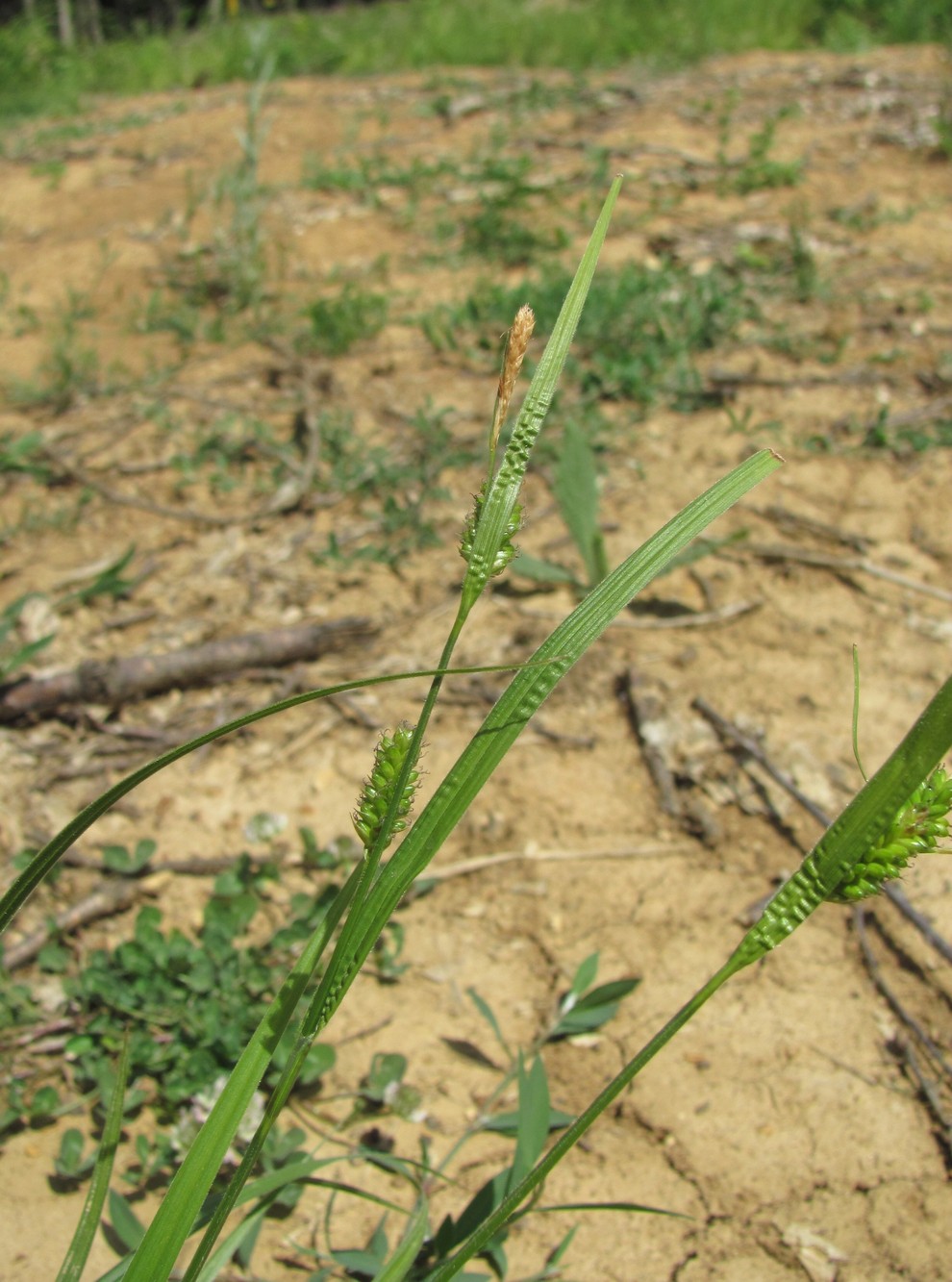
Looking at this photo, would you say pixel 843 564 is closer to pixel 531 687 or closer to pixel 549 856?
pixel 549 856

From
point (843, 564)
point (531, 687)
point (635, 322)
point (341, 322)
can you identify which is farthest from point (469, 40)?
point (531, 687)

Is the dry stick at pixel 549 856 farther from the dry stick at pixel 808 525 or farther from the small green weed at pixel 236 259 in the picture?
the small green weed at pixel 236 259

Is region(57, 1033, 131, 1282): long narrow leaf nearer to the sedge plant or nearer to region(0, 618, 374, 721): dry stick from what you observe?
the sedge plant

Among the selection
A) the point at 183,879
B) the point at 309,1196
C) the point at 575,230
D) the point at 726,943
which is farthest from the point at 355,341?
the point at 309,1196

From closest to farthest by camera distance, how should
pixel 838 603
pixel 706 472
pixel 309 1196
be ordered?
pixel 309 1196, pixel 838 603, pixel 706 472

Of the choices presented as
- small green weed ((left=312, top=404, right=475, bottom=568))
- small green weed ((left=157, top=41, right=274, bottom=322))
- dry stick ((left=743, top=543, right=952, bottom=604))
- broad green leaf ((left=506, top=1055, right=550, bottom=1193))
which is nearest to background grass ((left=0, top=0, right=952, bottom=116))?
small green weed ((left=157, top=41, right=274, bottom=322))

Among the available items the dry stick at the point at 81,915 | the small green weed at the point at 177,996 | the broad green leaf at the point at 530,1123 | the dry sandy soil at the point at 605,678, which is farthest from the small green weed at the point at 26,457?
the broad green leaf at the point at 530,1123

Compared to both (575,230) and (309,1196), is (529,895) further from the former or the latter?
(575,230)
